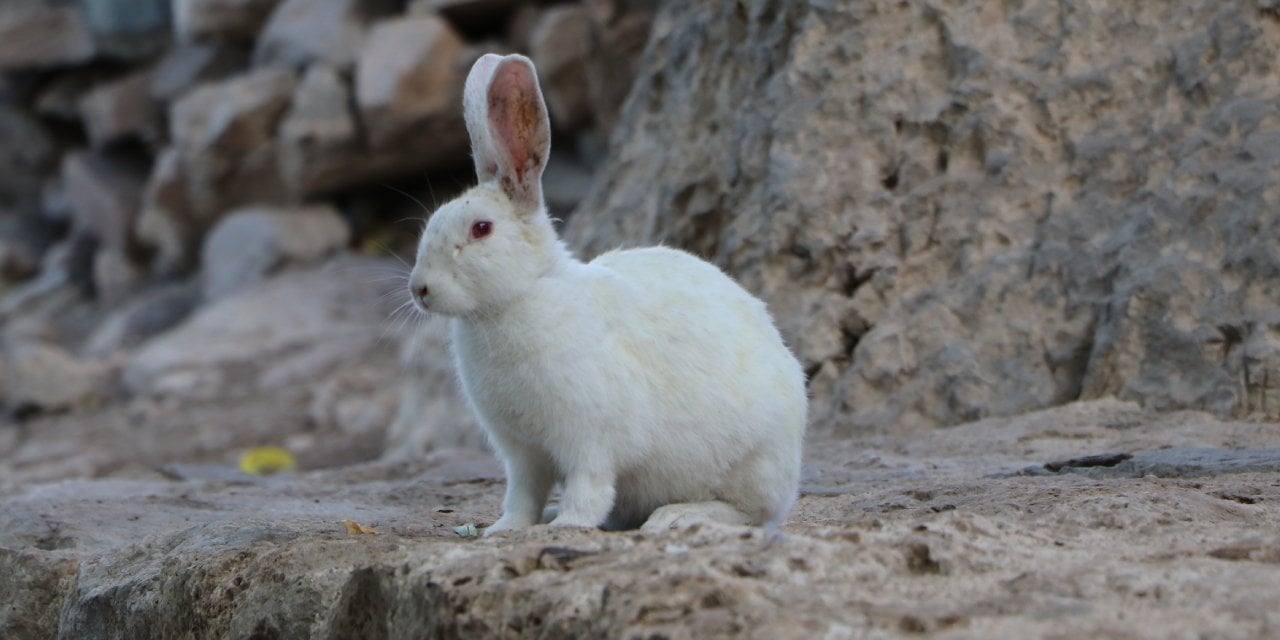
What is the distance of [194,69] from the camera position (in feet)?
52.9

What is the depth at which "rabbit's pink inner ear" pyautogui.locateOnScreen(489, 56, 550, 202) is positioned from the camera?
11.5 ft

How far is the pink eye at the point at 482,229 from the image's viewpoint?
3.53 m

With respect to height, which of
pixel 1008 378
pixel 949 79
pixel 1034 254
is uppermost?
pixel 949 79

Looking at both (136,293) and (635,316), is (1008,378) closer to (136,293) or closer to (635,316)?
(635,316)

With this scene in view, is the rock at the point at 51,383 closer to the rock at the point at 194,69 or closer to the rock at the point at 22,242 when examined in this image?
the rock at the point at 194,69

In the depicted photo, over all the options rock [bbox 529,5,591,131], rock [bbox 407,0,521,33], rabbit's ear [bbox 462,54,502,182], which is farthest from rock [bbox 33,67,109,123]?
rabbit's ear [bbox 462,54,502,182]

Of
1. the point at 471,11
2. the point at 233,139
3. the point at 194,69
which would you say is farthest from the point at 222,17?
the point at 471,11

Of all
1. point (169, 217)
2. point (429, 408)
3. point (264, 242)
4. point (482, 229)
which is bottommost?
point (429, 408)

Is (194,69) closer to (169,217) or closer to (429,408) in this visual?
(169,217)

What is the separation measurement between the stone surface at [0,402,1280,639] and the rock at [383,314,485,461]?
2.88 meters

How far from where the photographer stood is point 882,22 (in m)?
6.47

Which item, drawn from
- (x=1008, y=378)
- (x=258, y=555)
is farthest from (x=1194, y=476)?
(x=258, y=555)

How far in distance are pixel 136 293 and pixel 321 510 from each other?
12.1m

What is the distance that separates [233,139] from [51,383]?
122 inches
